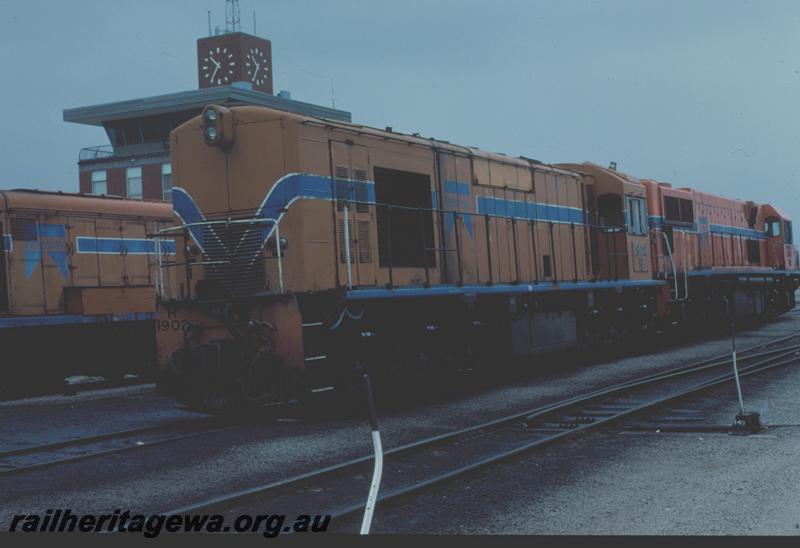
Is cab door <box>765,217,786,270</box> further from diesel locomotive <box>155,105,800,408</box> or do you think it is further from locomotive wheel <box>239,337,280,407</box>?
locomotive wheel <box>239,337,280,407</box>

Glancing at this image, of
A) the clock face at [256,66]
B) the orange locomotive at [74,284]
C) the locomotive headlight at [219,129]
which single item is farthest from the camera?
the clock face at [256,66]

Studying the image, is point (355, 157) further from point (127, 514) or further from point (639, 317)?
point (639, 317)

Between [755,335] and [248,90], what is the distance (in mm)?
34968

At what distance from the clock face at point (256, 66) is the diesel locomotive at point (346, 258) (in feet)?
141

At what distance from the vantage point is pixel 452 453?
344 inches

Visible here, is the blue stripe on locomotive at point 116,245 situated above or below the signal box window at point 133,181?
below

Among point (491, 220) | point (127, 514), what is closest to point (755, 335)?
point (491, 220)

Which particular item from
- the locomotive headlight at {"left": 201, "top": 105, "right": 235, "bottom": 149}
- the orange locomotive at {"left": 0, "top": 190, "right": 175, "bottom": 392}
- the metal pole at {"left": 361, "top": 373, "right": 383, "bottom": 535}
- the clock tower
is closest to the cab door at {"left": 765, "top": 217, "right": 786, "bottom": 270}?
the orange locomotive at {"left": 0, "top": 190, "right": 175, "bottom": 392}

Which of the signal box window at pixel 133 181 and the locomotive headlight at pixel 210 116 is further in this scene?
the signal box window at pixel 133 181

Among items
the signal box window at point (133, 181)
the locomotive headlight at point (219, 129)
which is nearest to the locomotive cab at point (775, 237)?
the locomotive headlight at point (219, 129)

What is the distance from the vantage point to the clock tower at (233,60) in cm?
5756

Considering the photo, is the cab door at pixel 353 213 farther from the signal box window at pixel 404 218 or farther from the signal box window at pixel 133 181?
the signal box window at pixel 133 181

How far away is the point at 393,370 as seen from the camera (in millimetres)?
12367

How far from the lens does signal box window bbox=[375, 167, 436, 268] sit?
12.7m
